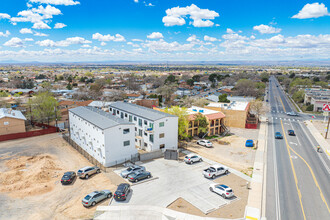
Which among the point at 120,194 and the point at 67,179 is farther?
the point at 67,179

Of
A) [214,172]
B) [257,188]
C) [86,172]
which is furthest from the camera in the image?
[214,172]

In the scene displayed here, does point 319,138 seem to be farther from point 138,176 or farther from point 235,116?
point 138,176

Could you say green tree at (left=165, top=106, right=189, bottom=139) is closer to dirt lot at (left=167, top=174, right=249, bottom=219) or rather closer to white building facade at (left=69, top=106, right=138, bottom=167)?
white building facade at (left=69, top=106, right=138, bottom=167)

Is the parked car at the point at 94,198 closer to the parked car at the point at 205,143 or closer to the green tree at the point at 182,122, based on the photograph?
the green tree at the point at 182,122

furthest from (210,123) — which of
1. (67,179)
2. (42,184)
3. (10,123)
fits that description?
(10,123)

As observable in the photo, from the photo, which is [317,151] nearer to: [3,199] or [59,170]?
[59,170]

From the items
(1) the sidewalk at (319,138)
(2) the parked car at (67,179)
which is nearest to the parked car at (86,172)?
(2) the parked car at (67,179)

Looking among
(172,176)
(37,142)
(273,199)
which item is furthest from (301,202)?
(37,142)
